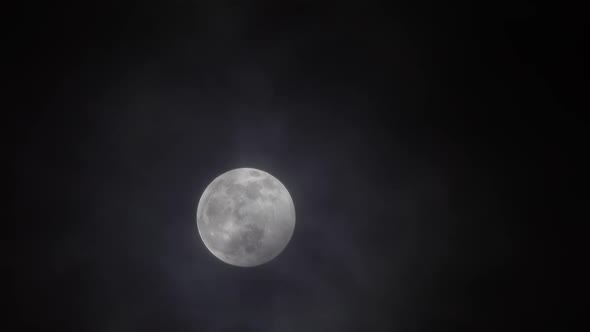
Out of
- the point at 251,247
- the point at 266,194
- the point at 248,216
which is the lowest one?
the point at 251,247

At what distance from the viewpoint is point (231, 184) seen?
667cm

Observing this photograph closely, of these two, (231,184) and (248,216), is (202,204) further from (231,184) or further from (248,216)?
(248,216)

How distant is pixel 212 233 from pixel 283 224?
157cm

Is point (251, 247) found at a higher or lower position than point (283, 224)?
lower

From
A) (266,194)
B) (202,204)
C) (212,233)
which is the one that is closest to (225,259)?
(212,233)

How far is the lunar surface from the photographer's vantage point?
6348mm

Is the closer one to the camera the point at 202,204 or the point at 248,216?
the point at 248,216

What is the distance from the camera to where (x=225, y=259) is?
6.88m

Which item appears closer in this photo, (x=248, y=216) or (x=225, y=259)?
(x=248, y=216)

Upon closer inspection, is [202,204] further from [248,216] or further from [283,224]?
[283,224]

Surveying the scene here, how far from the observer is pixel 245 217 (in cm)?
631

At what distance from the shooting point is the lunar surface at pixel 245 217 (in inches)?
250

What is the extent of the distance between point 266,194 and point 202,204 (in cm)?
156

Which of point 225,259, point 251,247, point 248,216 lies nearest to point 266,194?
point 248,216
